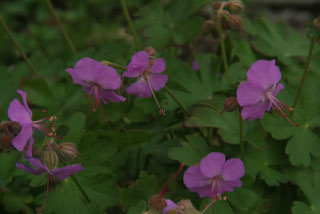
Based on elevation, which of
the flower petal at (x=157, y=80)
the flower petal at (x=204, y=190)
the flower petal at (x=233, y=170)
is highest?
the flower petal at (x=157, y=80)

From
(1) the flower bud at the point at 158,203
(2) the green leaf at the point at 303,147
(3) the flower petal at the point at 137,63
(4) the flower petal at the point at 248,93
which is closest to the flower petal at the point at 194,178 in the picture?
(1) the flower bud at the point at 158,203

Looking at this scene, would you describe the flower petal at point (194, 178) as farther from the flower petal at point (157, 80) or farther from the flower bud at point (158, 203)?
the flower petal at point (157, 80)

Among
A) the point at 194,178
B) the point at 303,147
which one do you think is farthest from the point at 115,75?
the point at 303,147

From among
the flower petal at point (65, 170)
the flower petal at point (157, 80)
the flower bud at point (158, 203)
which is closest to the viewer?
the flower bud at point (158, 203)

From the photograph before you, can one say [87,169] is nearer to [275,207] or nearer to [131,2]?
[275,207]

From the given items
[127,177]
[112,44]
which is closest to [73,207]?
[127,177]

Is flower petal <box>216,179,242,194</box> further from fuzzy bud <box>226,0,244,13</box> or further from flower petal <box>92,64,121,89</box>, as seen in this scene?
fuzzy bud <box>226,0,244,13</box>

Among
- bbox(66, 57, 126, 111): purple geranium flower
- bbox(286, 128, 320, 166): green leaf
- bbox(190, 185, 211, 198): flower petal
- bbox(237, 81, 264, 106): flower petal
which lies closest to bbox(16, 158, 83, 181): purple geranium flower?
bbox(66, 57, 126, 111): purple geranium flower
